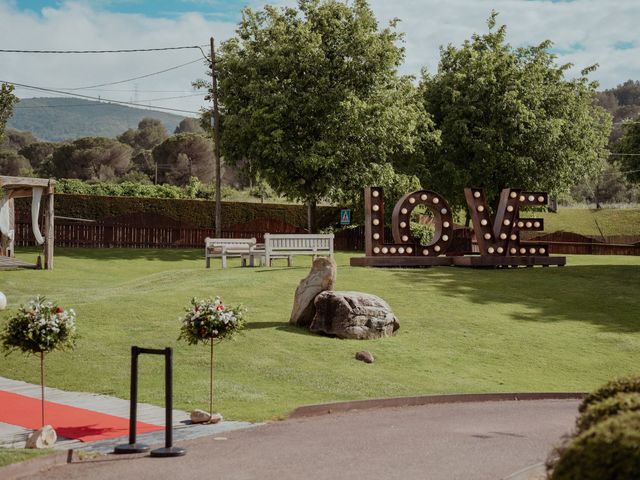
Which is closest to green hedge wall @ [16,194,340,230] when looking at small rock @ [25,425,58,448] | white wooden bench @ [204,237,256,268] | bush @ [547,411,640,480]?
white wooden bench @ [204,237,256,268]

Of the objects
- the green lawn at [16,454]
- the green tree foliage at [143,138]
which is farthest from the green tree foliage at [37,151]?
the green lawn at [16,454]

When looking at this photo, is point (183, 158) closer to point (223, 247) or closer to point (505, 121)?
point (505, 121)

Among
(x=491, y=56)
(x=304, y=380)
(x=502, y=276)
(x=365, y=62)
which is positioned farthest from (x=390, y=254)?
(x=491, y=56)

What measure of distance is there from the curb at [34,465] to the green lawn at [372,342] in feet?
9.91

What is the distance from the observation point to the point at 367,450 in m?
9.17

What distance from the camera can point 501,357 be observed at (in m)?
16.5

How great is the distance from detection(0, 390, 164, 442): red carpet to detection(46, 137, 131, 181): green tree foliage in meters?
90.4

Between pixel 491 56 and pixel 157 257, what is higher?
pixel 491 56

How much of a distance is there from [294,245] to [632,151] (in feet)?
156

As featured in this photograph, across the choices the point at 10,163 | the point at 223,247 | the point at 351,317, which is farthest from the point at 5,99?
the point at 10,163

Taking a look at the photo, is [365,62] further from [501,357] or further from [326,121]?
[501,357]

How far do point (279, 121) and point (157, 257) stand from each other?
367 inches

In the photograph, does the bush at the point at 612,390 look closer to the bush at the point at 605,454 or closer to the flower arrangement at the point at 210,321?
the bush at the point at 605,454

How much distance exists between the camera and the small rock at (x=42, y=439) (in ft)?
30.0
